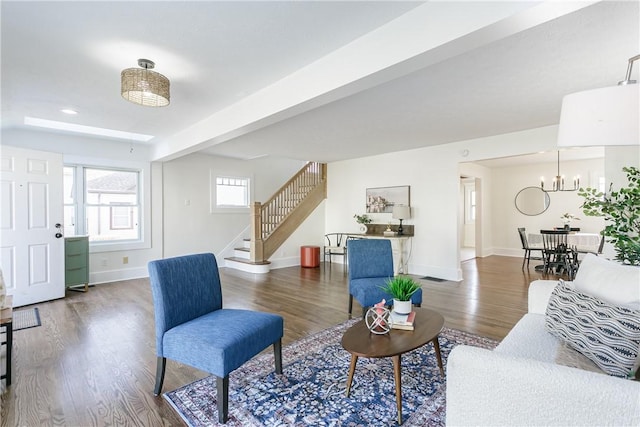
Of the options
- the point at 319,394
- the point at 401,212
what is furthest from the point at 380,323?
the point at 401,212

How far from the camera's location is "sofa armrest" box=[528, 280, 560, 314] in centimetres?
232

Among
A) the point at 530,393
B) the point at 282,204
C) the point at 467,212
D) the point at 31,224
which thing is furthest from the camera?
the point at 467,212

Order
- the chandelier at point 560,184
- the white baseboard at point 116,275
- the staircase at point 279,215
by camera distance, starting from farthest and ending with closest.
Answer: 1. the chandelier at point 560,184
2. the staircase at point 279,215
3. the white baseboard at point 116,275

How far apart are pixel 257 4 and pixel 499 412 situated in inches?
89.4

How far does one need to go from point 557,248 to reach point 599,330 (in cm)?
564

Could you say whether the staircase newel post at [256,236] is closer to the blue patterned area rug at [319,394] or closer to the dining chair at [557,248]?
the blue patterned area rug at [319,394]

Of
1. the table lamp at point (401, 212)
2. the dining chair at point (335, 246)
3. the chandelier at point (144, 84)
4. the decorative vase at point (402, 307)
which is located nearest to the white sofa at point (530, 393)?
the decorative vase at point (402, 307)

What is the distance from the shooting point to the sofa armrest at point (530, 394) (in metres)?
0.86

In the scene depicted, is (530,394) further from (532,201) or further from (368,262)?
(532,201)

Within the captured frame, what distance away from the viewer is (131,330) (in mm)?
3232

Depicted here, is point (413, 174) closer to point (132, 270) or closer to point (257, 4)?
point (257, 4)

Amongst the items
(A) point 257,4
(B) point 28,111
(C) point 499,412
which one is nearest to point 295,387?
(C) point 499,412

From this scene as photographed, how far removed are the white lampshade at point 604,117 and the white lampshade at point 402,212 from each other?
4.80m

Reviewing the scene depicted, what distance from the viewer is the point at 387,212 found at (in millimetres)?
6660
